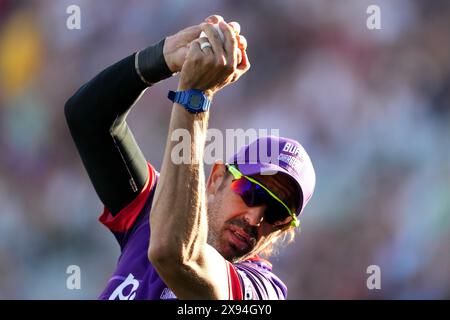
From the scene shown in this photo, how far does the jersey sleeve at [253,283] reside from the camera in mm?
3004

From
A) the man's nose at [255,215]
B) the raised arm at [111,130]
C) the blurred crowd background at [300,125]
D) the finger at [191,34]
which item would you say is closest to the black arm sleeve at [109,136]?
the raised arm at [111,130]

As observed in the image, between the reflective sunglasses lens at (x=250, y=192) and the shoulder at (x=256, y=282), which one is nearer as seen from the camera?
the shoulder at (x=256, y=282)

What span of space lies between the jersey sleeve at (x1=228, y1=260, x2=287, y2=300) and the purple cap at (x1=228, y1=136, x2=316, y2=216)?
348 millimetres

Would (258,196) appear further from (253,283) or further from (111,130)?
(111,130)

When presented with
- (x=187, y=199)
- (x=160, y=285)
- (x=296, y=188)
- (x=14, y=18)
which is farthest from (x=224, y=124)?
(x=187, y=199)

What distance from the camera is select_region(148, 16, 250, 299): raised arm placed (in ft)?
8.48

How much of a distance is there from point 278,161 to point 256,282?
602mm

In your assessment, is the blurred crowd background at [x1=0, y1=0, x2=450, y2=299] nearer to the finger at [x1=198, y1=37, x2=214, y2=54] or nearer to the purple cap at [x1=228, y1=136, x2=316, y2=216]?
the purple cap at [x1=228, y1=136, x2=316, y2=216]

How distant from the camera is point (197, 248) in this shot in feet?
8.75

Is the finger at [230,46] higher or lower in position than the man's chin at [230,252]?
higher

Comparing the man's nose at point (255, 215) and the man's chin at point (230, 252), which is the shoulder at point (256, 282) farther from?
the man's nose at point (255, 215)

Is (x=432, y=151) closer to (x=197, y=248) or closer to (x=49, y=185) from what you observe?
(x=49, y=185)
